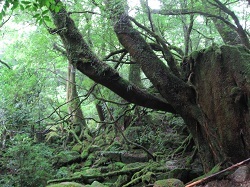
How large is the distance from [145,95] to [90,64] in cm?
128

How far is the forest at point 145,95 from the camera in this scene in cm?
438

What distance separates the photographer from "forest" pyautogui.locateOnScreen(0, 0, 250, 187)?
438 centimetres

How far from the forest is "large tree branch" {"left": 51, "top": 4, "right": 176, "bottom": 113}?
2 cm

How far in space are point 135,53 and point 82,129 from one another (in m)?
8.89

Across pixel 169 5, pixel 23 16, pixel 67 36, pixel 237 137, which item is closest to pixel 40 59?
pixel 23 16

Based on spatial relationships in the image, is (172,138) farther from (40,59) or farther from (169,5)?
(40,59)

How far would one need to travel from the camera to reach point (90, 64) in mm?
4914

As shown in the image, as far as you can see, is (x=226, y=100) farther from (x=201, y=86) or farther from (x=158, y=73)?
(x=158, y=73)

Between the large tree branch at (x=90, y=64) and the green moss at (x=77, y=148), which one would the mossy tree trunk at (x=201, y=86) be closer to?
the large tree branch at (x=90, y=64)

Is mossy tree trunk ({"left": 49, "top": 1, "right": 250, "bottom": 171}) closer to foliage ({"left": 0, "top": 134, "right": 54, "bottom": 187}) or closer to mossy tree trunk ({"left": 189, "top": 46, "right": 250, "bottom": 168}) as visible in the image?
mossy tree trunk ({"left": 189, "top": 46, "right": 250, "bottom": 168})

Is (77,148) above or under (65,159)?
above

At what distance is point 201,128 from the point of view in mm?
4988

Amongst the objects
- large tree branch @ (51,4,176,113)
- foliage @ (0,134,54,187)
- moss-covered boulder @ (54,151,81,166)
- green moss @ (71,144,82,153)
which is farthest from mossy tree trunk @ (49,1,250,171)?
green moss @ (71,144,82,153)

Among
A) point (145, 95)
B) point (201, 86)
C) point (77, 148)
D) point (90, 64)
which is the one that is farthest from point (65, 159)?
point (201, 86)
